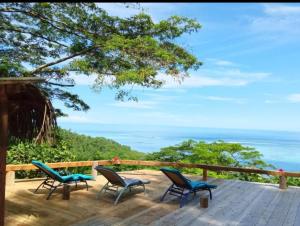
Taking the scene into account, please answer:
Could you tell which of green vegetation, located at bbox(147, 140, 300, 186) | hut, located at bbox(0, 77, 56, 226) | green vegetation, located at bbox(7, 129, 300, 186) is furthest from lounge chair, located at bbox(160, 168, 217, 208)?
green vegetation, located at bbox(147, 140, 300, 186)

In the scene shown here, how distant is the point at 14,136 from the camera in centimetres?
909

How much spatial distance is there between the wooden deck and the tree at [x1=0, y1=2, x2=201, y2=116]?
10.9 ft

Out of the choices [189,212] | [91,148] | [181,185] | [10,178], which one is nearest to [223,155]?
[91,148]

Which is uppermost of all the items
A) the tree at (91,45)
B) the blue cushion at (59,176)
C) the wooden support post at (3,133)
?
the tree at (91,45)

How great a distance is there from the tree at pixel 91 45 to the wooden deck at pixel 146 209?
130 inches

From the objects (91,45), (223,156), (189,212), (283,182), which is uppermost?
(91,45)

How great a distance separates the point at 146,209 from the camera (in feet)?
19.2

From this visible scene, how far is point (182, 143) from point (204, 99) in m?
47.4

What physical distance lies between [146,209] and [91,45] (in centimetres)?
576

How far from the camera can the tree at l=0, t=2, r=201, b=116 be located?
30.3 feet

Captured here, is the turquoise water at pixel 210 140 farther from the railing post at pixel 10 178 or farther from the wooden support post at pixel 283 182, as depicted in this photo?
the wooden support post at pixel 283 182

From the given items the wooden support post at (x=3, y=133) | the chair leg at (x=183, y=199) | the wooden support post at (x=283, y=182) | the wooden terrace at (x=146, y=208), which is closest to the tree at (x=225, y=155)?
the wooden support post at (x=283, y=182)

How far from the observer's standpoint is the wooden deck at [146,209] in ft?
16.9

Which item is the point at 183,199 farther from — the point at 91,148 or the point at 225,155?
the point at 91,148
